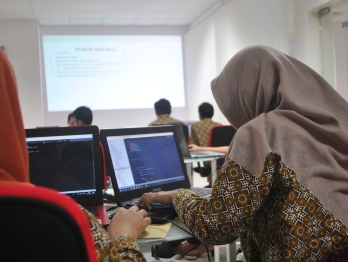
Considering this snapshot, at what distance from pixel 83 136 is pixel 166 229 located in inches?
18.5

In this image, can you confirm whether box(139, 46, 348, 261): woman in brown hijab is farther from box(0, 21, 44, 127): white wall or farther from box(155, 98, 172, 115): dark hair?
box(0, 21, 44, 127): white wall

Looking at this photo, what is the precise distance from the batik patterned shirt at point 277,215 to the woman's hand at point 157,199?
30 centimetres

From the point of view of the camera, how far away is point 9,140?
0.50 m

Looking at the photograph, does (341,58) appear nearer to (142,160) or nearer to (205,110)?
(205,110)

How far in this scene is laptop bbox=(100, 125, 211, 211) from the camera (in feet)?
5.06

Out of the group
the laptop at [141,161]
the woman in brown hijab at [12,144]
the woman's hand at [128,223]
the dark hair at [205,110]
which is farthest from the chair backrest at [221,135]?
the woman in brown hijab at [12,144]

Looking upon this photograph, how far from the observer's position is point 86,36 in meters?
7.15

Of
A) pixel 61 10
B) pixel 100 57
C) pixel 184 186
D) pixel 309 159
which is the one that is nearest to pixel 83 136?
pixel 184 186

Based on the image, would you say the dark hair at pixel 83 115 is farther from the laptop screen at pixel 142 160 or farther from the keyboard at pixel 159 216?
the keyboard at pixel 159 216

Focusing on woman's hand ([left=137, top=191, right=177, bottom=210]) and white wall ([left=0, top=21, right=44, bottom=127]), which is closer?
woman's hand ([left=137, top=191, right=177, bottom=210])

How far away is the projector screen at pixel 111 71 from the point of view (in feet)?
22.8

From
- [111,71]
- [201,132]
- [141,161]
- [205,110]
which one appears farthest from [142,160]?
[111,71]

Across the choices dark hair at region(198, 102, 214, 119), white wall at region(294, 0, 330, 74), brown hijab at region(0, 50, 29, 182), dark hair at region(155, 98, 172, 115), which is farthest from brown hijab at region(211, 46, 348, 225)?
dark hair at region(155, 98, 172, 115)

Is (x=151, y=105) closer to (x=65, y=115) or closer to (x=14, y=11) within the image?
(x=65, y=115)
